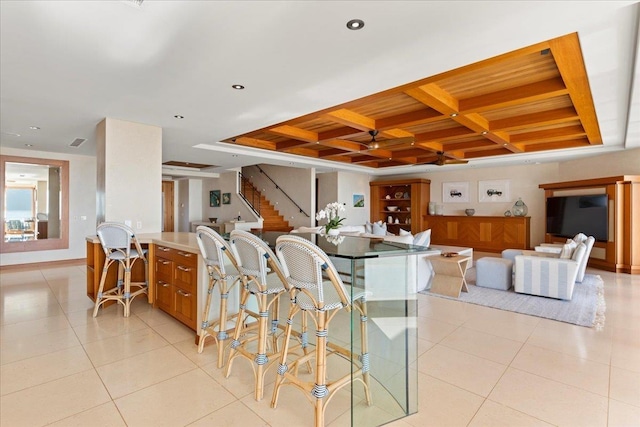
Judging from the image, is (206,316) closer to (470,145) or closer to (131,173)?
(131,173)

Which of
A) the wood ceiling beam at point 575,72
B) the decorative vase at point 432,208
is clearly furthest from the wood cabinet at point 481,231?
the wood ceiling beam at point 575,72

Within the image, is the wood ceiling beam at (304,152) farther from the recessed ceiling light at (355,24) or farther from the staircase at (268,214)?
the recessed ceiling light at (355,24)

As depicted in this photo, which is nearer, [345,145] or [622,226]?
[622,226]

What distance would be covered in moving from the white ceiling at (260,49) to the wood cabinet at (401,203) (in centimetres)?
668

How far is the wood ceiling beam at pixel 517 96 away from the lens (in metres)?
3.56

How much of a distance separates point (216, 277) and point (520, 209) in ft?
29.7

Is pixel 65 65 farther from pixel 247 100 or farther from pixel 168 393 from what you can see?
pixel 168 393

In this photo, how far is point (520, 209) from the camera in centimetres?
895

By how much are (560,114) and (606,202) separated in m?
3.44

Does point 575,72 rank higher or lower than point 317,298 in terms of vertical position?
higher

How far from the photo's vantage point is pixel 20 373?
2480 millimetres

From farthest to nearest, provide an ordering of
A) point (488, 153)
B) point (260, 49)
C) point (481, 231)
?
point (481, 231) < point (488, 153) < point (260, 49)

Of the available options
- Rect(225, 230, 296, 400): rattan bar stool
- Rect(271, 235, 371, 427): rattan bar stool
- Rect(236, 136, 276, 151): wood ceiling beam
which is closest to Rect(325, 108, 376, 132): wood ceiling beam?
Rect(236, 136, 276, 151): wood ceiling beam

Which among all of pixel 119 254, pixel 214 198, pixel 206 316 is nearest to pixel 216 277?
pixel 206 316
